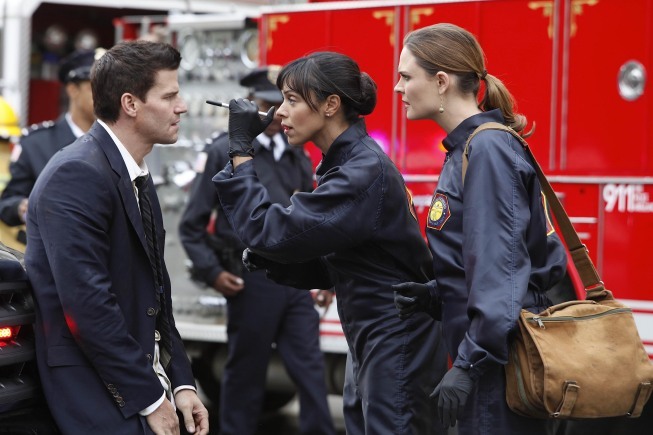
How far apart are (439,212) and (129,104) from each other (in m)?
1.00

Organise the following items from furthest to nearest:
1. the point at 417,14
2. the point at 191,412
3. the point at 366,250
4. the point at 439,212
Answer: the point at 417,14 < the point at 366,250 < the point at 191,412 < the point at 439,212

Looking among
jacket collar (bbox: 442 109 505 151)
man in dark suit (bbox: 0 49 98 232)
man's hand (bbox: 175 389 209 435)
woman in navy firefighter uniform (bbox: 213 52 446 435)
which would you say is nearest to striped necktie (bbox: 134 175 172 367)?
man's hand (bbox: 175 389 209 435)

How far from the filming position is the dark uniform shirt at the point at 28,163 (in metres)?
5.76

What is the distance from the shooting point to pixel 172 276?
7375 millimetres

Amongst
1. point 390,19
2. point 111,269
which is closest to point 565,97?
point 390,19

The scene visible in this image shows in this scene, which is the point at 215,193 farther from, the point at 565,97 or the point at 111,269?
the point at 111,269

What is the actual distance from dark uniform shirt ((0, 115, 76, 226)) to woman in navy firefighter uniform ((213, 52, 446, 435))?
2.38 m

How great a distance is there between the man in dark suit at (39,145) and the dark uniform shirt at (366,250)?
2.41 metres

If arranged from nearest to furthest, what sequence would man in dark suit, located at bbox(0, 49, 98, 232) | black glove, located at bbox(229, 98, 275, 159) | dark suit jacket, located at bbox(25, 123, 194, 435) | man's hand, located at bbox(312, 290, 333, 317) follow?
dark suit jacket, located at bbox(25, 123, 194, 435), black glove, located at bbox(229, 98, 275, 159), man in dark suit, located at bbox(0, 49, 98, 232), man's hand, located at bbox(312, 290, 333, 317)

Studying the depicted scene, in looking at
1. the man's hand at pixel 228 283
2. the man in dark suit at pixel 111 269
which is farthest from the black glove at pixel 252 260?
the man's hand at pixel 228 283

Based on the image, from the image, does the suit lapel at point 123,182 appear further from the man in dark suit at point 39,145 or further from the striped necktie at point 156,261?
the man in dark suit at point 39,145

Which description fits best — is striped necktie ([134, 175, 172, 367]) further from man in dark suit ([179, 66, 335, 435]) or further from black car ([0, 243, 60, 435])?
man in dark suit ([179, 66, 335, 435])

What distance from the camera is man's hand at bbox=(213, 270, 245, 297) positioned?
5941 millimetres

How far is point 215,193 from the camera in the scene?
19.9 ft
